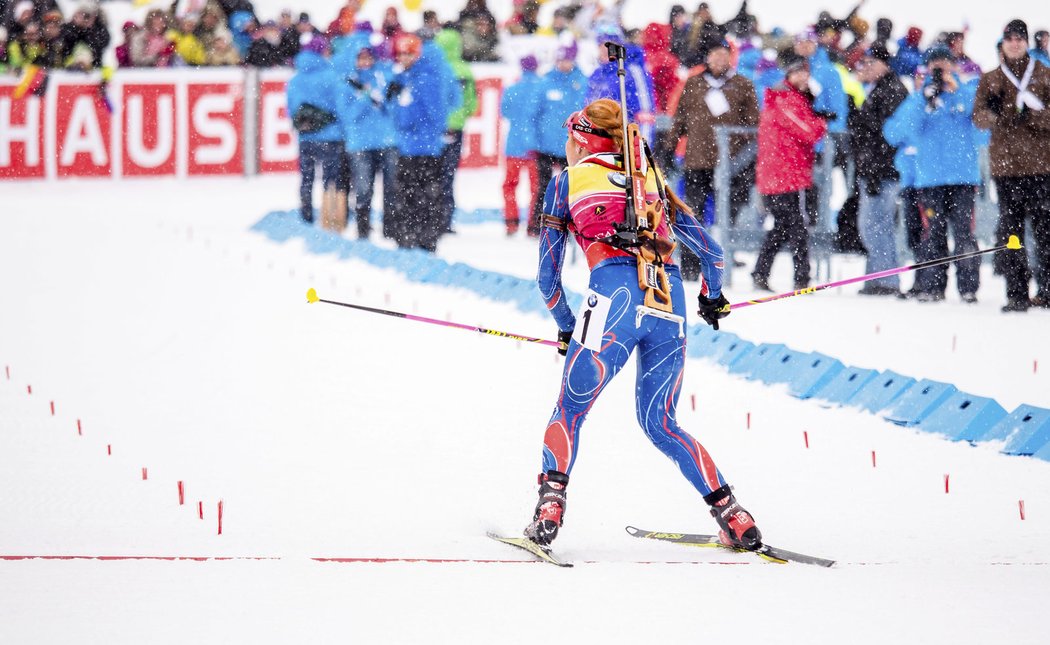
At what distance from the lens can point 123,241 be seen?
17016 millimetres

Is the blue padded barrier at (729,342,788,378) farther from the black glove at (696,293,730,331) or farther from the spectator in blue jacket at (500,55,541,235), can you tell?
the spectator in blue jacket at (500,55,541,235)

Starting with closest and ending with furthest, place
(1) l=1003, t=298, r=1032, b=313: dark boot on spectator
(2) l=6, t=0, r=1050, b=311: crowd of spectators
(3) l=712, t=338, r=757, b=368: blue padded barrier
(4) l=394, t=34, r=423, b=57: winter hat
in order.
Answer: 1. (3) l=712, t=338, r=757, b=368: blue padded barrier
2. (1) l=1003, t=298, r=1032, b=313: dark boot on spectator
3. (2) l=6, t=0, r=1050, b=311: crowd of spectators
4. (4) l=394, t=34, r=423, b=57: winter hat

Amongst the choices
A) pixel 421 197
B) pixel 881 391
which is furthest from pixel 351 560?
pixel 421 197

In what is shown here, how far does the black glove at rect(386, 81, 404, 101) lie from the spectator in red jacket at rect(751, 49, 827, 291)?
418 cm

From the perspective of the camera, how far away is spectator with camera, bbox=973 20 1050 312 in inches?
469

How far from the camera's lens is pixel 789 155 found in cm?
1296

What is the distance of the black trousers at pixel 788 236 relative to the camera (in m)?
13.0

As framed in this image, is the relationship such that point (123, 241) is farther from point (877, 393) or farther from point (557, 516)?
point (557, 516)

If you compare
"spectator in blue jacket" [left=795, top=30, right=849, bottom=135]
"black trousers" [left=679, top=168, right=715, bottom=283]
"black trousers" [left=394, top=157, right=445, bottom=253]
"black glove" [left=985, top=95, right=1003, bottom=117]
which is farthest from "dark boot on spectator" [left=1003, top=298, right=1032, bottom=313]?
"black trousers" [left=394, top=157, right=445, bottom=253]

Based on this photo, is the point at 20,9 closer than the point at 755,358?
No

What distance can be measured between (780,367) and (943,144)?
338 cm

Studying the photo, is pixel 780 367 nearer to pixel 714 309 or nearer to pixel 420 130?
pixel 714 309

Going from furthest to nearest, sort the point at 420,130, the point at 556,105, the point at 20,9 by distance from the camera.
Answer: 1. the point at 20,9
2. the point at 556,105
3. the point at 420,130

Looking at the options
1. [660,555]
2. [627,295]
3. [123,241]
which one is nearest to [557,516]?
[660,555]
